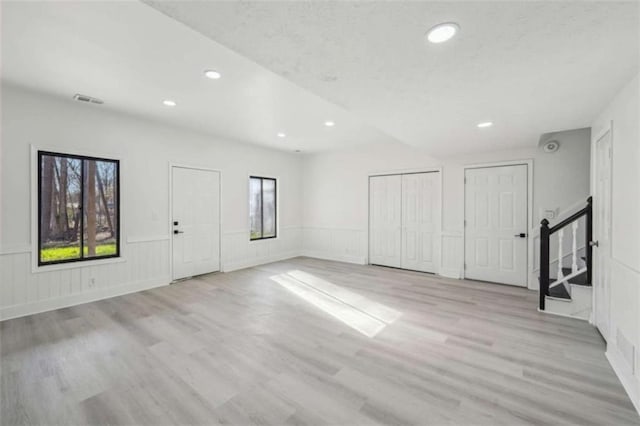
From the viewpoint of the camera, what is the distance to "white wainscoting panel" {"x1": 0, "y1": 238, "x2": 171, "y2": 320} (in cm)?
331

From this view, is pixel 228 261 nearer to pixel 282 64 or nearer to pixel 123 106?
pixel 123 106

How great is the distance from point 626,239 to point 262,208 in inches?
232

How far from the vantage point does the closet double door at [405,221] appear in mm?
5621

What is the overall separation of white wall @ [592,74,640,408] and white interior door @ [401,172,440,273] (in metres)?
3.02

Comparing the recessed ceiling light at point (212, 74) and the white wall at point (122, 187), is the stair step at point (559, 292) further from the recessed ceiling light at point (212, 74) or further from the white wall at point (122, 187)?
the white wall at point (122, 187)

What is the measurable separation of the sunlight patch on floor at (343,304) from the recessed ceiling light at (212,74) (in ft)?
9.98

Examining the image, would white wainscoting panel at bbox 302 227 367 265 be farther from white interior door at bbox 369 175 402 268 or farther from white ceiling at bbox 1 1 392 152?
white ceiling at bbox 1 1 392 152

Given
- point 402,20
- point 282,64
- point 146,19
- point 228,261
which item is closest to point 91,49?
point 146,19

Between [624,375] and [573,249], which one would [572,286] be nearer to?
[573,249]

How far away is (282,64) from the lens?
6.32 feet

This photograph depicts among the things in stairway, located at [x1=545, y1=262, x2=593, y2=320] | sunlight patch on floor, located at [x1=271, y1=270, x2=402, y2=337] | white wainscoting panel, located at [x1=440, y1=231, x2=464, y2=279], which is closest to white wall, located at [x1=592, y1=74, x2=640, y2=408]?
stairway, located at [x1=545, y1=262, x2=593, y2=320]

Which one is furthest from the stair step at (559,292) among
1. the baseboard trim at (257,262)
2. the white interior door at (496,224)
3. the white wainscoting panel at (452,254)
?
the baseboard trim at (257,262)

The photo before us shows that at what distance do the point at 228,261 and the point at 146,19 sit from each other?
4.53 meters

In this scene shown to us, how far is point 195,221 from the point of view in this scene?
17.1ft
